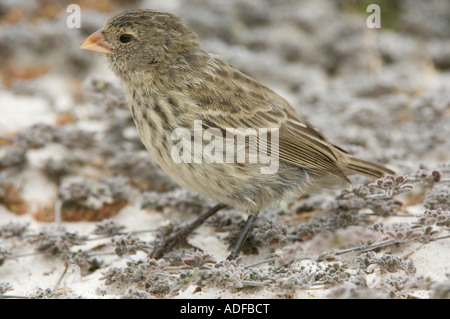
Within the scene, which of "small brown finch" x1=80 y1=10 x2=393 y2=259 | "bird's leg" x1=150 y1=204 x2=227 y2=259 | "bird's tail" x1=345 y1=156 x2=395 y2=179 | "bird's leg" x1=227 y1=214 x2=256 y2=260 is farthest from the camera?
"bird's tail" x1=345 y1=156 x2=395 y2=179

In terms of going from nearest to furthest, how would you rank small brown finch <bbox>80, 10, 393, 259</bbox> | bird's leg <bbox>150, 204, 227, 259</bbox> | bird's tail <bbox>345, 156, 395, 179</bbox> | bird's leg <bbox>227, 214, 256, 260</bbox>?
small brown finch <bbox>80, 10, 393, 259</bbox> → bird's leg <bbox>227, 214, 256, 260</bbox> → bird's leg <bbox>150, 204, 227, 259</bbox> → bird's tail <bbox>345, 156, 395, 179</bbox>

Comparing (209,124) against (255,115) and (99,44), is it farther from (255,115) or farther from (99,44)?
(99,44)

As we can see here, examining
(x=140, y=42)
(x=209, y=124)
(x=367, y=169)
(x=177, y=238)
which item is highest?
(x=140, y=42)

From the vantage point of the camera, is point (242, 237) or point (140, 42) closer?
point (242, 237)

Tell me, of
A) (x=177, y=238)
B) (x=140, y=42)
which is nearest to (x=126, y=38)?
(x=140, y=42)

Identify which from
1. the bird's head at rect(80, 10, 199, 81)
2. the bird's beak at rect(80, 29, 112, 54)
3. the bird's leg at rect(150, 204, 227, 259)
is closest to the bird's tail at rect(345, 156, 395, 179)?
the bird's leg at rect(150, 204, 227, 259)

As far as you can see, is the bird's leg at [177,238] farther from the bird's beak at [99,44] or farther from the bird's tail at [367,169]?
the bird's beak at [99,44]

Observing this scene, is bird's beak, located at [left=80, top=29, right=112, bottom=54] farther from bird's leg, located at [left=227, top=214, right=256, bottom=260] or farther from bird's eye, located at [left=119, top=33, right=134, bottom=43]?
bird's leg, located at [left=227, top=214, right=256, bottom=260]

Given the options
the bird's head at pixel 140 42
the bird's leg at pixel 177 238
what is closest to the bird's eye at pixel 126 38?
the bird's head at pixel 140 42
